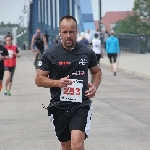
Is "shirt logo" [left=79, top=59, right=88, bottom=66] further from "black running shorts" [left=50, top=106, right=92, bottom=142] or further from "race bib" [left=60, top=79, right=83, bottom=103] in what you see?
"black running shorts" [left=50, top=106, right=92, bottom=142]

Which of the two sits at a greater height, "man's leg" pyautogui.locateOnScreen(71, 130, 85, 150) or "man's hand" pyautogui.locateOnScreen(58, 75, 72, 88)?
"man's hand" pyautogui.locateOnScreen(58, 75, 72, 88)

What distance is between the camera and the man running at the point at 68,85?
7.62 metres

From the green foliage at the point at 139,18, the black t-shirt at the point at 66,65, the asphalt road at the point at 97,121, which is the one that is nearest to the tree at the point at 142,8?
the green foliage at the point at 139,18

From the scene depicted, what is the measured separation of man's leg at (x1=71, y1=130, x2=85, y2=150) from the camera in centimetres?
740

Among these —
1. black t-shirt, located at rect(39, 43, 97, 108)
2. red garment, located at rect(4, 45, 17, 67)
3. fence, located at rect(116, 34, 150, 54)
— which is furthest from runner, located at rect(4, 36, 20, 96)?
fence, located at rect(116, 34, 150, 54)

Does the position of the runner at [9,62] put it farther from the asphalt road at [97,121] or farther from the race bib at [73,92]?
the race bib at [73,92]

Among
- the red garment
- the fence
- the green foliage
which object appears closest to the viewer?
the red garment

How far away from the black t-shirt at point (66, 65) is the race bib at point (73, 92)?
5 cm

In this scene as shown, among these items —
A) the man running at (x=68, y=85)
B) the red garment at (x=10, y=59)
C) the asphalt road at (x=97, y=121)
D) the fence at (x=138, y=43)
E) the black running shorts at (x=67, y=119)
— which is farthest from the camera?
the fence at (x=138, y=43)

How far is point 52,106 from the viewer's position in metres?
7.82

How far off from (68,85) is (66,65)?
0.22 m

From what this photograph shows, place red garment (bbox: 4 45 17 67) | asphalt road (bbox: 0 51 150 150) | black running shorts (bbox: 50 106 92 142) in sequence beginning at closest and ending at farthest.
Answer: black running shorts (bbox: 50 106 92 142), asphalt road (bbox: 0 51 150 150), red garment (bbox: 4 45 17 67)

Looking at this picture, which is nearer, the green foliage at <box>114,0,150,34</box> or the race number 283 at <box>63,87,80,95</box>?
the race number 283 at <box>63,87,80,95</box>

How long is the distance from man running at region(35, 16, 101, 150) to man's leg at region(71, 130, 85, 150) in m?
0.02
